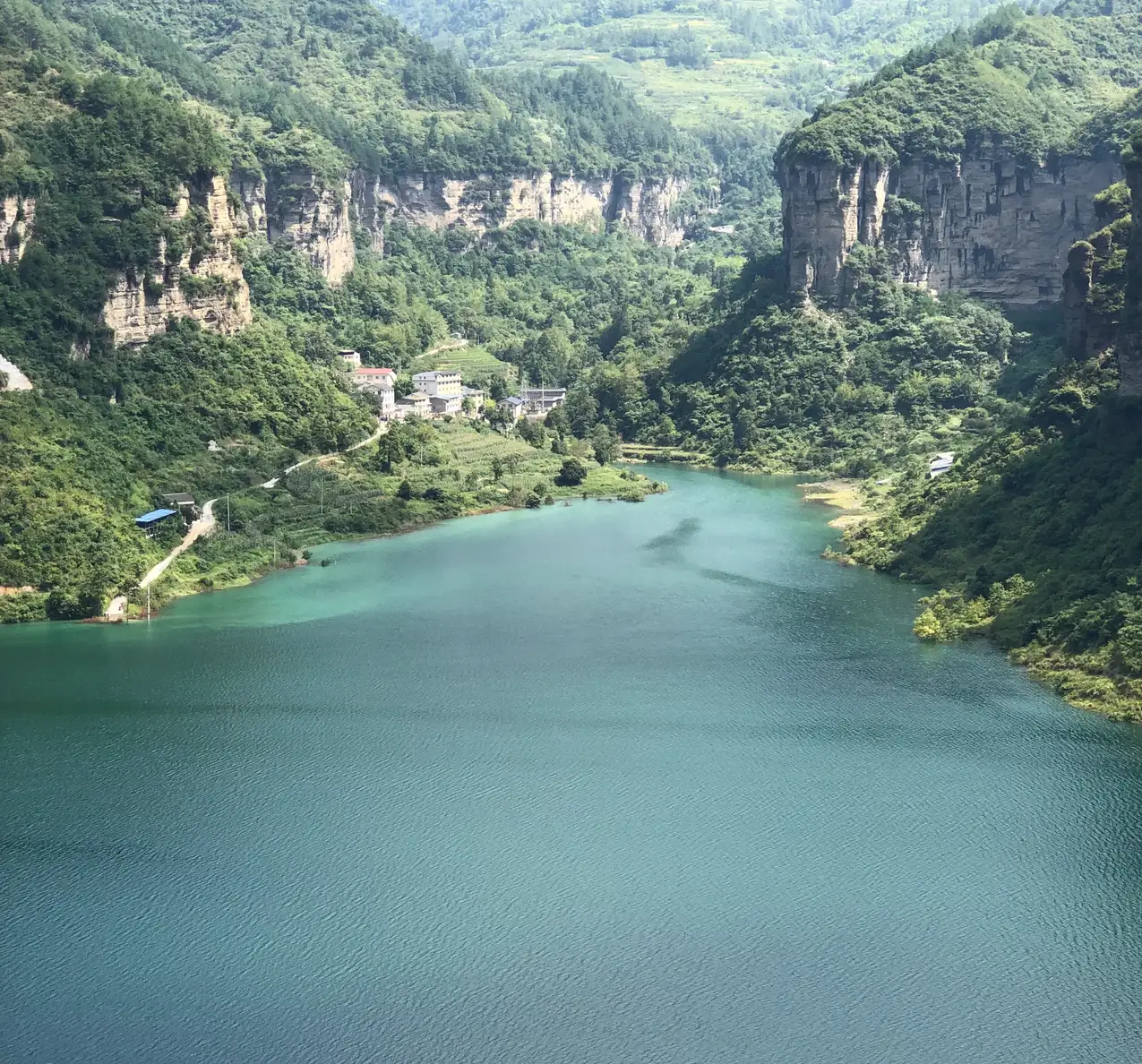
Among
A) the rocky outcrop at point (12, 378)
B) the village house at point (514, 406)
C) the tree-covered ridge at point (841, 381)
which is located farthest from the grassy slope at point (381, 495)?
the rocky outcrop at point (12, 378)

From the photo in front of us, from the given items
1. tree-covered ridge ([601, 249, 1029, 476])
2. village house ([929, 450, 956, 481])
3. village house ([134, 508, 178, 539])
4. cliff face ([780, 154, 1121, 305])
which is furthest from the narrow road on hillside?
cliff face ([780, 154, 1121, 305])

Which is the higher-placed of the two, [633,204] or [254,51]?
[254,51]

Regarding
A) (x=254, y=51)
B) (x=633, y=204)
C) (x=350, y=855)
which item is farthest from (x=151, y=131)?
(x=633, y=204)

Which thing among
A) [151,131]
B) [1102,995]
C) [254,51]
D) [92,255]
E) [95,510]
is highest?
Result: [254,51]

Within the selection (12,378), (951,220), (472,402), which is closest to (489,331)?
(472,402)

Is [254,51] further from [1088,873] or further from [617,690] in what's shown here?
[1088,873]

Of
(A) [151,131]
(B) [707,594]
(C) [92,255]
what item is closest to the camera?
(B) [707,594]

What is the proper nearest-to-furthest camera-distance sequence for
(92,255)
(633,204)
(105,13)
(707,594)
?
(707,594) < (92,255) < (105,13) < (633,204)
